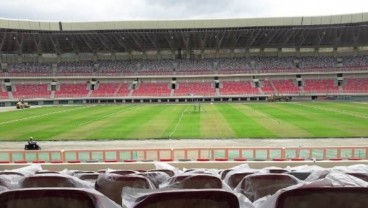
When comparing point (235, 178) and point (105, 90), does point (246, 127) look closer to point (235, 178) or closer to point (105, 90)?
point (235, 178)

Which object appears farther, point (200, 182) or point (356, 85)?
point (356, 85)

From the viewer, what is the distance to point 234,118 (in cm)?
4228

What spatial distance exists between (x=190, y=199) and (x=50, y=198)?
123 cm

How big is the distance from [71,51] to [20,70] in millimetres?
12109

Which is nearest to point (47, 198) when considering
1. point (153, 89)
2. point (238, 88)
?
point (238, 88)

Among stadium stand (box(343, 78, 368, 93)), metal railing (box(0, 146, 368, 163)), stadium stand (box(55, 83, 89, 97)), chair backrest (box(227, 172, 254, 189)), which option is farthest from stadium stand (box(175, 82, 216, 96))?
chair backrest (box(227, 172, 254, 189))

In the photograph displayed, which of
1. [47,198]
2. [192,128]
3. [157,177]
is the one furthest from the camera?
[192,128]

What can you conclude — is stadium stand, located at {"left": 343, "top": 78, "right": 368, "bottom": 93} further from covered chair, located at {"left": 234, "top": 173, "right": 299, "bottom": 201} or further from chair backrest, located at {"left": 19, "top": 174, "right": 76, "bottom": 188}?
A: chair backrest, located at {"left": 19, "top": 174, "right": 76, "bottom": 188}

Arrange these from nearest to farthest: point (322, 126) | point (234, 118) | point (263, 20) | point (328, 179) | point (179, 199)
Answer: point (179, 199)
point (328, 179)
point (322, 126)
point (234, 118)
point (263, 20)

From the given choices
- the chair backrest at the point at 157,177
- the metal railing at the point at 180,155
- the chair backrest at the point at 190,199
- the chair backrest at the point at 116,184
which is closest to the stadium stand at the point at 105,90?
the metal railing at the point at 180,155

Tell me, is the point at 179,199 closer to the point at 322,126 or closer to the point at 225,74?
the point at 322,126

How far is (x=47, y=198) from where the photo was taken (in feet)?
10.8

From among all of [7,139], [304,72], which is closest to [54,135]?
[7,139]

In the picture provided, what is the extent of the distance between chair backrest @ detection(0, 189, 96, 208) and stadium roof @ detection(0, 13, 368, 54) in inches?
2816
